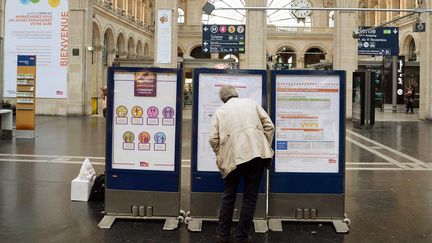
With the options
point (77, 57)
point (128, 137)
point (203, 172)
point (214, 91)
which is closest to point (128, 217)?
point (128, 137)

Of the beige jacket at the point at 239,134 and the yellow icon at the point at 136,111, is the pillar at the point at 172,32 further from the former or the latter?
the beige jacket at the point at 239,134

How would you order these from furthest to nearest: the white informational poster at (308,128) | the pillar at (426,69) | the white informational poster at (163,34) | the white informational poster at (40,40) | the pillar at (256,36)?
1. the pillar at (256,36)
2. the white informational poster at (163,34)
3. the pillar at (426,69)
4. the white informational poster at (40,40)
5. the white informational poster at (308,128)

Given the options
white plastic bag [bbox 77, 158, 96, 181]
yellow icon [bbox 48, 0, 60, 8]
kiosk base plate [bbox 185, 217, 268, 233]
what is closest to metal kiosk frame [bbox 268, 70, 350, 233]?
kiosk base plate [bbox 185, 217, 268, 233]

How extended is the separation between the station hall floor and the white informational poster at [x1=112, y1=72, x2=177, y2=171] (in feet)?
2.50

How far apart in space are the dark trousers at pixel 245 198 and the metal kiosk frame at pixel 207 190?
66cm

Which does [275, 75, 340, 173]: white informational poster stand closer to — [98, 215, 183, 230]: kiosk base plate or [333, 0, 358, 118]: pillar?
[98, 215, 183, 230]: kiosk base plate

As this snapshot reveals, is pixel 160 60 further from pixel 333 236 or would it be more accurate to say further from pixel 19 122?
pixel 333 236

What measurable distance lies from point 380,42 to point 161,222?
21.6 metres

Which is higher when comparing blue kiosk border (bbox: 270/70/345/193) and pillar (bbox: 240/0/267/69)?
pillar (bbox: 240/0/267/69)

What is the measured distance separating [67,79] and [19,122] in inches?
375

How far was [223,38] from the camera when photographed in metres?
25.1

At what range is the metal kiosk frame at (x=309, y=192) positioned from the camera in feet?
18.6

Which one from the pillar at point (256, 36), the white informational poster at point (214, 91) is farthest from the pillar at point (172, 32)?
the white informational poster at point (214, 91)

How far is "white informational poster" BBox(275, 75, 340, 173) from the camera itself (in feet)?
18.6
